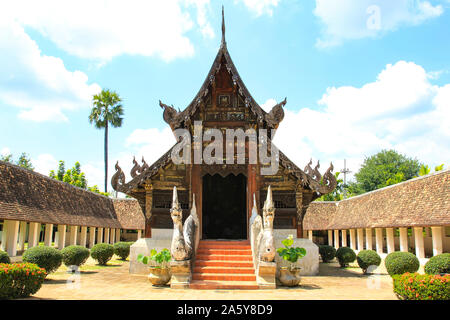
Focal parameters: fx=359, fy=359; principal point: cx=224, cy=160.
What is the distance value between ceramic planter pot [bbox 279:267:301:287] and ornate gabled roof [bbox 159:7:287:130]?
4.95 m

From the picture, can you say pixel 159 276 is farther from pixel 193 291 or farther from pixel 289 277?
pixel 289 277

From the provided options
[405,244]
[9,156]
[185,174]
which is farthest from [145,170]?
[9,156]

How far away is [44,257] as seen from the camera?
1099 cm

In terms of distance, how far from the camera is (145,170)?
12242 mm

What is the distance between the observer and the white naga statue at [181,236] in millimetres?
9625

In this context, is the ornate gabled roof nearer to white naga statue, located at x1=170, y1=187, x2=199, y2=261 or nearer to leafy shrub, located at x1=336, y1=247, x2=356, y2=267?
white naga statue, located at x1=170, y1=187, x2=199, y2=261

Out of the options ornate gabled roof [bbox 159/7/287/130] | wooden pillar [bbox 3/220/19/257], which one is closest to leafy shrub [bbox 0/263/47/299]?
ornate gabled roof [bbox 159/7/287/130]

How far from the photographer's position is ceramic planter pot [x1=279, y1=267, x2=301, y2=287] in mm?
9859

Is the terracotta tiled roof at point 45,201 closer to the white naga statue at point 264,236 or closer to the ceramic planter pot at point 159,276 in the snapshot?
the ceramic planter pot at point 159,276

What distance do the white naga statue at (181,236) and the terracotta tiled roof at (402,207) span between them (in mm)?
10862

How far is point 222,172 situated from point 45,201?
11.8 m

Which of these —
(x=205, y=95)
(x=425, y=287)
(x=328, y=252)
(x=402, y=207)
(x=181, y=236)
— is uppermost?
(x=205, y=95)

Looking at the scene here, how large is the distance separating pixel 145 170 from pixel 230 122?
11.4 feet

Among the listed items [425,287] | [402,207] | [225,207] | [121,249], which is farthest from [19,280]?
[402,207]
